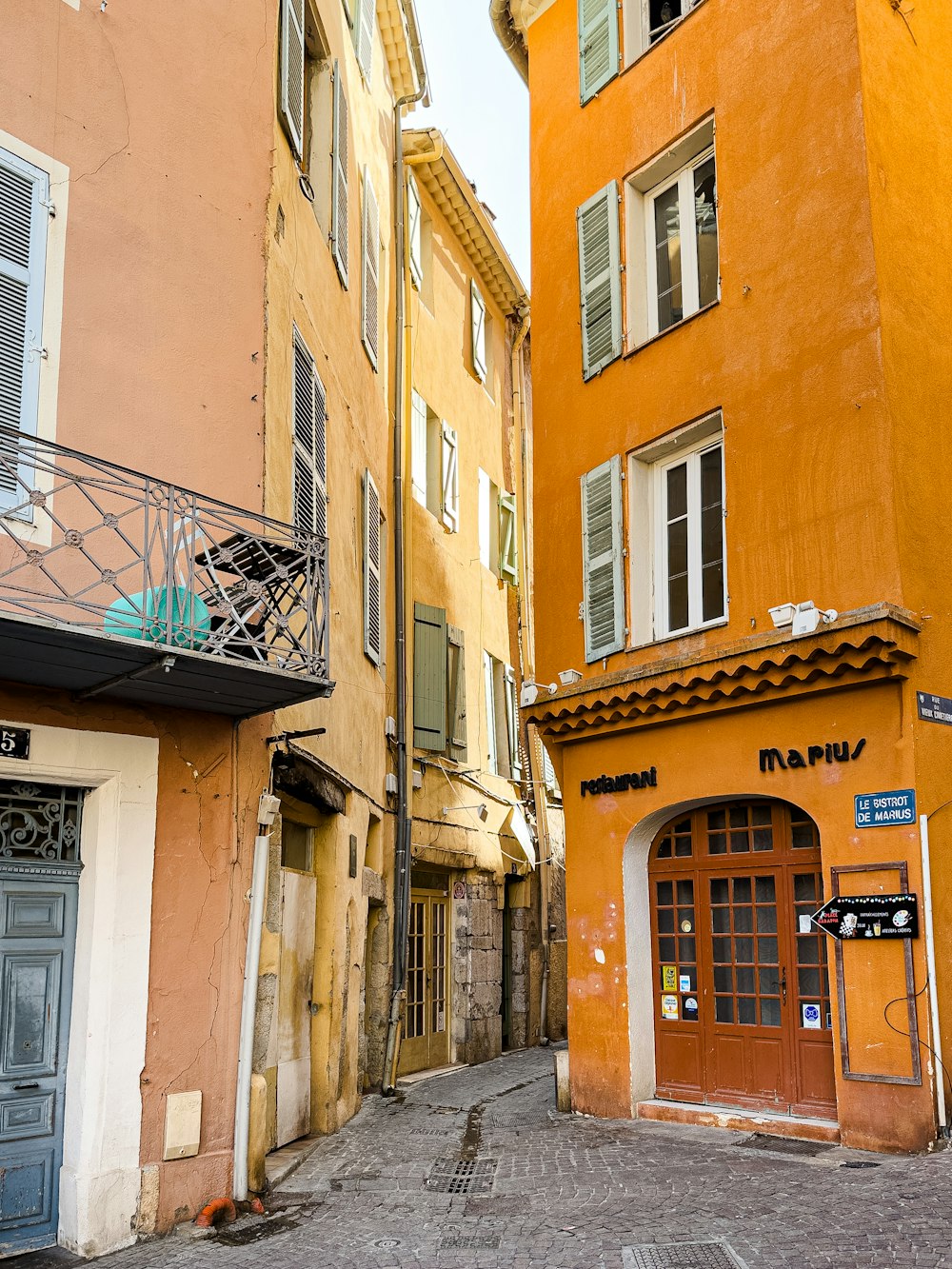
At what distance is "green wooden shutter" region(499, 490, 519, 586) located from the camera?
19969 mm

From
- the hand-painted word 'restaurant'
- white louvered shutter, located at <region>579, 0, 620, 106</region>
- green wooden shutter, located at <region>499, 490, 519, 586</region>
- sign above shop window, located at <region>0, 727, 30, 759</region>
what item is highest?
white louvered shutter, located at <region>579, 0, 620, 106</region>

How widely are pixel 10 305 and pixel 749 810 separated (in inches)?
251

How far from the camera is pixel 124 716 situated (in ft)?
24.7

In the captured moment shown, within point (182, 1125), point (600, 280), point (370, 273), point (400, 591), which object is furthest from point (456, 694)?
point (182, 1125)

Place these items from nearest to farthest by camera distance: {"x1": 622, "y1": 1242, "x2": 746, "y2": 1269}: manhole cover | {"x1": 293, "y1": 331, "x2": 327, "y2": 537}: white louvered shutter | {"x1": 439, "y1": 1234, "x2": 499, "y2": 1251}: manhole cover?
1. {"x1": 622, "y1": 1242, "x2": 746, "y2": 1269}: manhole cover
2. {"x1": 439, "y1": 1234, "x2": 499, "y2": 1251}: manhole cover
3. {"x1": 293, "y1": 331, "x2": 327, "y2": 537}: white louvered shutter

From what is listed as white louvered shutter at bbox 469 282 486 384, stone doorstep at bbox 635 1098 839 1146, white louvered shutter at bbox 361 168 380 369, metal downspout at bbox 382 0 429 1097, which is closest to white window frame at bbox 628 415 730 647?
stone doorstep at bbox 635 1098 839 1146

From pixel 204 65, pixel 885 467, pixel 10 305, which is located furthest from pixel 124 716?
pixel 885 467

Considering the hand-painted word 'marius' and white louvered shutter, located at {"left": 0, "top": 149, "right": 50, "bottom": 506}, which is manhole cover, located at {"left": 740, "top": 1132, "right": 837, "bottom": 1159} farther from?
white louvered shutter, located at {"left": 0, "top": 149, "right": 50, "bottom": 506}

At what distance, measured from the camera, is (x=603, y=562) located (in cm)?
1116

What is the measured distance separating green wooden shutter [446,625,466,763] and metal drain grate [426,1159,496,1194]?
24.4ft

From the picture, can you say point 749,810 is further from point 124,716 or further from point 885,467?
point 124,716

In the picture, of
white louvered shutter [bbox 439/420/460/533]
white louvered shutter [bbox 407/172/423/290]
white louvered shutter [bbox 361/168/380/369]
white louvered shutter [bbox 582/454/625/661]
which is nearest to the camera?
white louvered shutter [bbox 582/454/625/661]

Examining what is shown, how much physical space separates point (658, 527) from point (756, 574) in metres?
1.55

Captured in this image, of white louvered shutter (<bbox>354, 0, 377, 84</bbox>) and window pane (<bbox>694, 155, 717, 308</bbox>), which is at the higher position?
white louvered shutter (<bbox>354, 0, 377, 84</bbox>)
